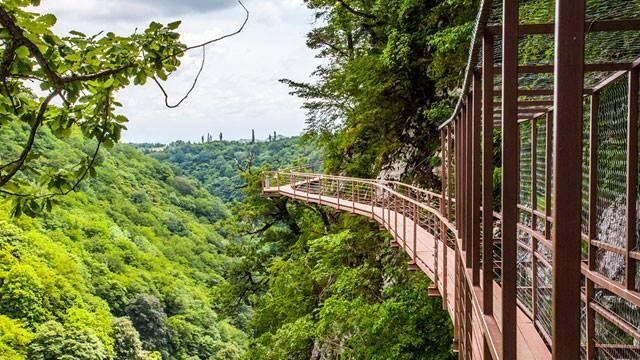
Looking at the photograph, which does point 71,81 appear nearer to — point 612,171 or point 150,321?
point 612,171

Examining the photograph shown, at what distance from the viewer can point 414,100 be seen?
13.5 m

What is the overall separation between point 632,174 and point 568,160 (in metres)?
2.39

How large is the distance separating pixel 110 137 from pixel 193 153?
122452 mm

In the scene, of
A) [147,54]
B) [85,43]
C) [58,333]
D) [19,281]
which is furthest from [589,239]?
[19,281]

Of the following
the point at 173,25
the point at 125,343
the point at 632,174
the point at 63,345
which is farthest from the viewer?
the point at 125,343

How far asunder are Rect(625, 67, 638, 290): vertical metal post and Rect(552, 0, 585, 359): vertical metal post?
2.17 m

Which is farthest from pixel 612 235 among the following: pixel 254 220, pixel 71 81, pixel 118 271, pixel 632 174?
pixel 118 271

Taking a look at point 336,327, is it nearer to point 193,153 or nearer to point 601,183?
point 601,183

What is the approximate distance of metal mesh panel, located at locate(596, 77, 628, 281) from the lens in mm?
3438

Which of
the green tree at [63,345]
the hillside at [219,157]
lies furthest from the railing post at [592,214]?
the hillside at [219,157]

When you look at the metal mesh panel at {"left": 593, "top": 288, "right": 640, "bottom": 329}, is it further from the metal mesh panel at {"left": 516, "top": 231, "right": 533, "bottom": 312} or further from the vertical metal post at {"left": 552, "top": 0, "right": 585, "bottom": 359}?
the vertical metal post at {"left": 552, "top": 0, "right": 585, "bottom": 359}

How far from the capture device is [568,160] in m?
1.00

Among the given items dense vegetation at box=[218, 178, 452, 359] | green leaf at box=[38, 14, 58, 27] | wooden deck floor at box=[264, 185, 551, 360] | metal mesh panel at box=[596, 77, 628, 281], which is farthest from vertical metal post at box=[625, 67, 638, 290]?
dense vegetation at box=[218, 178, 452, 359]

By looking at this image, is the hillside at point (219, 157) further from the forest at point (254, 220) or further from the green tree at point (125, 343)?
the green tree at point (125, 343)
